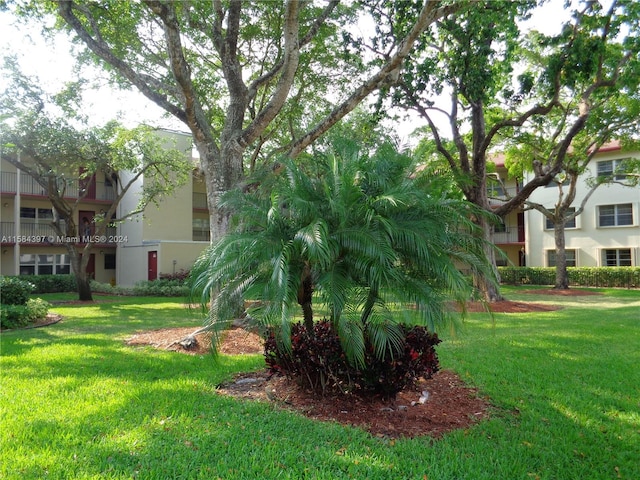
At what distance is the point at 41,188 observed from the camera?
87.4 feet

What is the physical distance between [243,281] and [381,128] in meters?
13.5

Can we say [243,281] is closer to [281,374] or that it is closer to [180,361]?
[281,374]

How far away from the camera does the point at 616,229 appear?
94.7ft

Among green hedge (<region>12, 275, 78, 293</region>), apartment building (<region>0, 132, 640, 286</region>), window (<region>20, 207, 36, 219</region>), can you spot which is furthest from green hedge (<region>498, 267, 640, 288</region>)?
window (<region>20, 207, 36, 219</region>)

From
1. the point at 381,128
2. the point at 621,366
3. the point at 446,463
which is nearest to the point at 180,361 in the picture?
the point at 446,463

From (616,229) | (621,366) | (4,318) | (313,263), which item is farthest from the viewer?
(616,229)

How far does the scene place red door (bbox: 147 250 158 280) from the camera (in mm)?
26375

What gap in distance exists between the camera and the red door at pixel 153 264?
2638 centimetres

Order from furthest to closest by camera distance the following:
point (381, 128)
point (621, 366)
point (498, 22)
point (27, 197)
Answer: point (27, 197) → point (381, 128) → point (498, 22) → point (621, 366)

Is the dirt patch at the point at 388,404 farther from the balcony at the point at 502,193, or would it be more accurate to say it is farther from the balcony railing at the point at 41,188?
the balcony railing at the point at 41,188

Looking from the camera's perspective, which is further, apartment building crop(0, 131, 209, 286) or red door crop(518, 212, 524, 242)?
red door crop(518, 212, 524, 242)

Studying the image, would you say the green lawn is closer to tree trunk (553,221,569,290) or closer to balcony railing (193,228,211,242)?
tree trunk (553,221,569,290)

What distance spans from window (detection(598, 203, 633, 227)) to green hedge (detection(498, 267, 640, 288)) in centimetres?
371

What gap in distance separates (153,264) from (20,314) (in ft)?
48.6
